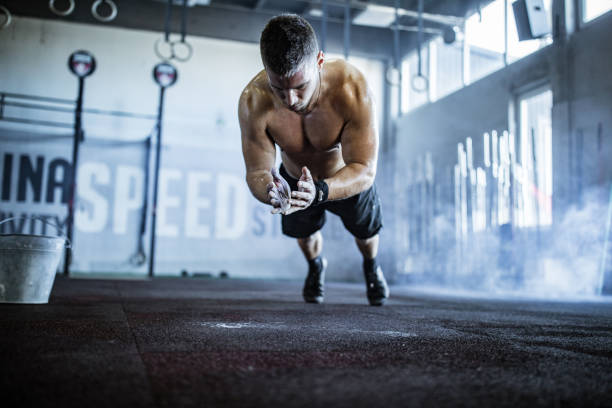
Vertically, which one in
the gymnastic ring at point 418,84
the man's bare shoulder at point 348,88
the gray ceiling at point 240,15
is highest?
the gray ceiling at point 240,15

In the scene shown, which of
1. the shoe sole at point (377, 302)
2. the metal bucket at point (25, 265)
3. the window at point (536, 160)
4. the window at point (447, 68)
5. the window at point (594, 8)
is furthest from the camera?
the window at point (447, 68)

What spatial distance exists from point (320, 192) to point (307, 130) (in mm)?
487

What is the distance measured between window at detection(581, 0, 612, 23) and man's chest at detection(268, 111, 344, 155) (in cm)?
333

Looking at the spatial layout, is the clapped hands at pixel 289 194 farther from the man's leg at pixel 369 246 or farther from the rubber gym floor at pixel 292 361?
the man's leg at pixel 369 246

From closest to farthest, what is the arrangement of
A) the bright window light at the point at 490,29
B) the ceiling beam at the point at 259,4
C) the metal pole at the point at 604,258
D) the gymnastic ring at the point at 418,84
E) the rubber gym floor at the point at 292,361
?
the rubber gym floor at the point at 292,361 → the metal pole at the point at 604,258 → the gymnastic ring at the point at 418,84 → the bright window light at the point at 490,29 → the ceiling beam at the point at 259,4

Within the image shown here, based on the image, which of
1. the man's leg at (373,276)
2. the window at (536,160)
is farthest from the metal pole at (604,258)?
the man's leg at (373,276)

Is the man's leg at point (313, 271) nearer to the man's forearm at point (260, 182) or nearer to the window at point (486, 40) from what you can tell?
the man's forearm at point (260, 182)

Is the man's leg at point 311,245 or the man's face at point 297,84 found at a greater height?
the man's face at point 297,84

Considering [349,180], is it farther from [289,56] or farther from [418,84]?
[418,84]

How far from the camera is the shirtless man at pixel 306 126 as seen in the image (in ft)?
5.95

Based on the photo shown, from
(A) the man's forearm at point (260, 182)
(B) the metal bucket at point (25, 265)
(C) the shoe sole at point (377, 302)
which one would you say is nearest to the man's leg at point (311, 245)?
(C) the shoe sole at point (377, 302)

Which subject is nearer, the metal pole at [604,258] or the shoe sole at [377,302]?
the shoe sole at [377,302]

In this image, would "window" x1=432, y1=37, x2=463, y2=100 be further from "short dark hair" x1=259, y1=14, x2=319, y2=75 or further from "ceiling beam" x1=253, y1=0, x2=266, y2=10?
"short dark hair" x1=259, y1=14, x2=319, y2=75

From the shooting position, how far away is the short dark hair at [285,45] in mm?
1791
